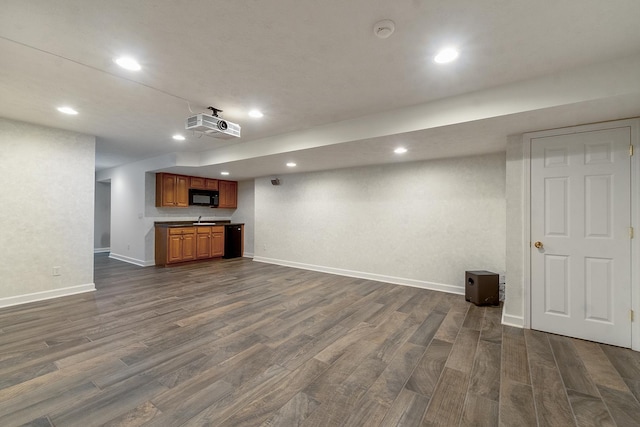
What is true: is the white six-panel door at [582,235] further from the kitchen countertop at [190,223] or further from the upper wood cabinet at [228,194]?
the upper wood cabinet at [228,194]

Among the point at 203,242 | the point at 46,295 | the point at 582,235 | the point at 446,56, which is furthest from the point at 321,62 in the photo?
the point at 203,242

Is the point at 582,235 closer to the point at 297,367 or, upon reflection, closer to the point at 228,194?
the point at 297,367

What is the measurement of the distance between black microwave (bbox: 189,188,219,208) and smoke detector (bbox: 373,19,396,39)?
6672 millimetres

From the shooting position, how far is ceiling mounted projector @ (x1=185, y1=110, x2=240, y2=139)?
119 inches

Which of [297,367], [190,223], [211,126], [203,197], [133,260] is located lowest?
[297,367]

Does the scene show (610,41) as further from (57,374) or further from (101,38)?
(57,374)

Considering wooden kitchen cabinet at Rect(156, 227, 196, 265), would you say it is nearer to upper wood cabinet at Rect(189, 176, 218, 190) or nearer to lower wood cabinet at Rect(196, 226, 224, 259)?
lower wood cabinet at Rect(196, 226, 224, 259)

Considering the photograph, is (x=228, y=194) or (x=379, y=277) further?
(x=228, y=194)

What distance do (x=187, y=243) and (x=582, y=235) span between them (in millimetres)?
7340

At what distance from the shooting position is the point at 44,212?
13.1 feet

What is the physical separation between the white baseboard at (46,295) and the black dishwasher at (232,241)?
337cm

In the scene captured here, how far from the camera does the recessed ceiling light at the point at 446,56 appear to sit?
6.70 feet

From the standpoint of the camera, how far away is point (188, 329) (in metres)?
2.95

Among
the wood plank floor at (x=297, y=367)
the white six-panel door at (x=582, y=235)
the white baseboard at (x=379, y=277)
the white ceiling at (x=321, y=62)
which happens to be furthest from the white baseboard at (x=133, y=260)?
the white six-panel door at (x=582, y=235)
